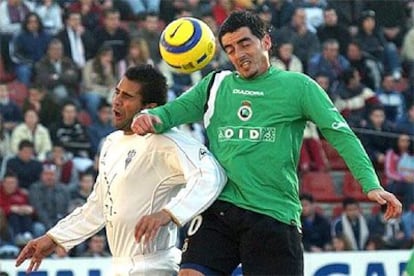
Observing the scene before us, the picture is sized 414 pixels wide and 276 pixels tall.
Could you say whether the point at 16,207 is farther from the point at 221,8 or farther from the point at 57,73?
the point at 221,8

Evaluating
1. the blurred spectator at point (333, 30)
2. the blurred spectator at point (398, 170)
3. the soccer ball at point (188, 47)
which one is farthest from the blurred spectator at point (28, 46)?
the soccer ball at point (188, 47)

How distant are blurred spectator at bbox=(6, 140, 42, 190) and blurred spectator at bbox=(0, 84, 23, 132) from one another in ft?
1.54

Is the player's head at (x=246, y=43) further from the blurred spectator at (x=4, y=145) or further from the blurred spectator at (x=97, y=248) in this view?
the blurred spectator at (x=4, y=145)

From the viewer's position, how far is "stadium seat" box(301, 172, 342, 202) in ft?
52.9

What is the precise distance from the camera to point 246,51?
6.78 m

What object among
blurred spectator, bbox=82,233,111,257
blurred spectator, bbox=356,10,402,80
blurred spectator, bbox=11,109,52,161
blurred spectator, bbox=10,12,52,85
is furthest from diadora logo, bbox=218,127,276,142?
blurred spectator, bbox=356,10,402,80

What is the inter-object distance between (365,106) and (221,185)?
10.7m

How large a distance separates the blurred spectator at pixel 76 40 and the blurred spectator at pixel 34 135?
1246 millimetres

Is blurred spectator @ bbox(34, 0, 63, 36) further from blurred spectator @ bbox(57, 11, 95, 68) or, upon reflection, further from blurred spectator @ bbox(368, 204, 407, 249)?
blurred spectator @ bbox(368, 204, 407, 249)

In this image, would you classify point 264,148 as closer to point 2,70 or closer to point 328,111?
point 328,111

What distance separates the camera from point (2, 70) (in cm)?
1645

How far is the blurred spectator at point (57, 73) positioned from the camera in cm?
1631

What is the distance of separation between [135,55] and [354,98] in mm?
2924

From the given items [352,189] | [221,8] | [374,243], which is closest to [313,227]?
[374,243]
